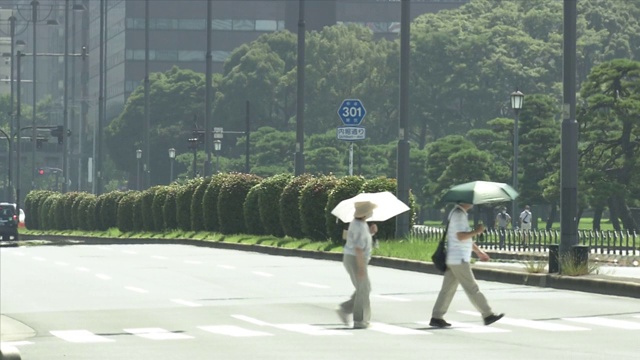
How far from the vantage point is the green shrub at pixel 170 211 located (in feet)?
217

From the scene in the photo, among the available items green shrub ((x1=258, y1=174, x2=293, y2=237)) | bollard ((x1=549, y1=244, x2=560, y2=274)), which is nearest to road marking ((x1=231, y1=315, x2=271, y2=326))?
bollard ((x1=549, y1=244, x2=560, y2=274))

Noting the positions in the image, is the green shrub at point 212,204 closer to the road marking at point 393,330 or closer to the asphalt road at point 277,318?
the asphalt road at point 277,318

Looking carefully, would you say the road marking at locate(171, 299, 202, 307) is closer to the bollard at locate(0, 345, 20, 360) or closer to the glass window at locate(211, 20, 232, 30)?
the bollard at locate(0, 345, 20, 360)

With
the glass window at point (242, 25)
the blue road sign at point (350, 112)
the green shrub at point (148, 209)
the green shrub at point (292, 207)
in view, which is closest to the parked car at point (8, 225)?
the green shrub at point (148, 209)

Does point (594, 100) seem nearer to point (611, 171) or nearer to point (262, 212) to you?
point (611, 171)

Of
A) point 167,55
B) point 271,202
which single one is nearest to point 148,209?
point 271,202

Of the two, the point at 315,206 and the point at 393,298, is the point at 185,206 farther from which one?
the point at 393,298

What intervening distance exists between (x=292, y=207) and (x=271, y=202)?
2891 mm

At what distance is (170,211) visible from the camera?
217 ft

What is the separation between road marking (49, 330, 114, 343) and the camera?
60.9 ft

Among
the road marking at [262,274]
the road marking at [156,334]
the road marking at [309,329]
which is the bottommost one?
the road marking at [262,274]

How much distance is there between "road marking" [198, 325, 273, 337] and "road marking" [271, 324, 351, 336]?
488 millimetres

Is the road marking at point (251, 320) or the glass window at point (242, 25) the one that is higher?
the glass window at point (242, 25)

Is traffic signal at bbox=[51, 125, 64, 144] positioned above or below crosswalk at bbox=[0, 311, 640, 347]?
above
